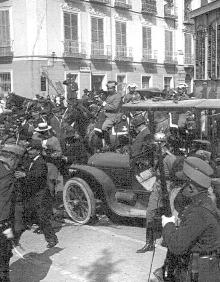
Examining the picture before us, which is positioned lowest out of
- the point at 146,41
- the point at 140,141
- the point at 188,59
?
the point at 140,141

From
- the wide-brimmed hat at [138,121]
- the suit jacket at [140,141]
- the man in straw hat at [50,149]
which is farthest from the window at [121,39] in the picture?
the suit jacket at [140,141]

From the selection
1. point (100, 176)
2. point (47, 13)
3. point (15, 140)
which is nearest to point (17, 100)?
point (15, 140)

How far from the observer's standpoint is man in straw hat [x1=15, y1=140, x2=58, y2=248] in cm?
714

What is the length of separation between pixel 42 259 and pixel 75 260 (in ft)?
1.54

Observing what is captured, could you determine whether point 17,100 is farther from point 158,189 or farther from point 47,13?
point 47,13

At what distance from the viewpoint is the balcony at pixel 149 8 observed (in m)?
33.3

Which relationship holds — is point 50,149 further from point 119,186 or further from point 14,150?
point 14,150

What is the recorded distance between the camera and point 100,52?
30203mm

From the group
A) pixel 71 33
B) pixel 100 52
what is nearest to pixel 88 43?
pixel 100 52

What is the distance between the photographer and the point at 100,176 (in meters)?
8.37

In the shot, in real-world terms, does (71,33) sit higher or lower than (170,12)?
lower

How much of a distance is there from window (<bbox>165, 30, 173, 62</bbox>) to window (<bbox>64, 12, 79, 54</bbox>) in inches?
378

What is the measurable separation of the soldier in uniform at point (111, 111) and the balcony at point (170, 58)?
77.7ft

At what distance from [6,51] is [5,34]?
3.07ft
